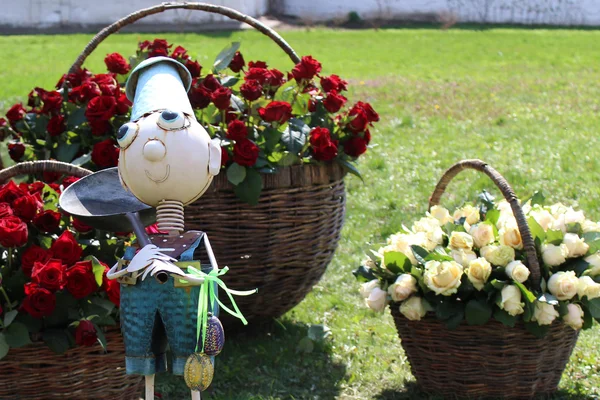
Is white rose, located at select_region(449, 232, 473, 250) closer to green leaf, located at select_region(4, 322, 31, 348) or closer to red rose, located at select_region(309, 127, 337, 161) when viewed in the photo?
→ red rose, located at select_region(309, 127, 337, 161)

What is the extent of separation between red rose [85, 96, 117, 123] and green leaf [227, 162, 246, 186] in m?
0.50

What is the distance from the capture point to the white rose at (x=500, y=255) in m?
2.68

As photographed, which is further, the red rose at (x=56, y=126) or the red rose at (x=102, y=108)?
the red rose at (x=56, y=126)

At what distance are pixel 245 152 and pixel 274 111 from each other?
0.71 feet

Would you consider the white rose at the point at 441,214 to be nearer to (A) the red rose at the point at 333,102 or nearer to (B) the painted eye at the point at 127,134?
(A) the red rose at the point at 333,102

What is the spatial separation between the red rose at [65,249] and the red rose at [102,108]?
30.7 inches

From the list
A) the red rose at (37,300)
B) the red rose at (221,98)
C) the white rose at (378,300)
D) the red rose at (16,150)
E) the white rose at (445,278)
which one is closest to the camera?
the red rose at (37,300)

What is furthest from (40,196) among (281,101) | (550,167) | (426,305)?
(550,167)

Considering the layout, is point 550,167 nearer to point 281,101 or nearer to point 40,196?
point 281,101

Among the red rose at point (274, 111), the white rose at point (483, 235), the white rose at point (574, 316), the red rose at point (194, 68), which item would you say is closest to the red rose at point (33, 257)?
the red rose at point (274, 111)

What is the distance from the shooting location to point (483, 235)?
276 centimetres

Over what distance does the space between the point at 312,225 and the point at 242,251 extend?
0.98ft

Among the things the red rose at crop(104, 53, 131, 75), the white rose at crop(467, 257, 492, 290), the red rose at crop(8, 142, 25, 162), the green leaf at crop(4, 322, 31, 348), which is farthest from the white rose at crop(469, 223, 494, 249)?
the red rose at crop(8, 142, 25, 162)

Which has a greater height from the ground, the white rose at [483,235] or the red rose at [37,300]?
the white rose at [483,235]
